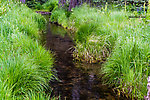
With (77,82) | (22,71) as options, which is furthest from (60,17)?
(22,71)

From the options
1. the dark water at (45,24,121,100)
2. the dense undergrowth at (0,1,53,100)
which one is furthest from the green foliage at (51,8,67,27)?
the dense undergrowth at (0,1,53,100)

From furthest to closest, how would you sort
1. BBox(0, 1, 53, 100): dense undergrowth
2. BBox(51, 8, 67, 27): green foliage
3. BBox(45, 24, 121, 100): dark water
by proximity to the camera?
BBox(51, 8, 67, 27): green foliage
BBox(45, 24, 121, 100): dark water
BBox(0, 1, 53, 100): dense undergrowth

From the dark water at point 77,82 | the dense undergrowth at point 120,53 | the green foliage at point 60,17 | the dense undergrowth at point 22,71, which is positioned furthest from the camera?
the green foliage at point 60,17

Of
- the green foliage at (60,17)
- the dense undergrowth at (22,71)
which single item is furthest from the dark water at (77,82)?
the green foliage at (60,17)

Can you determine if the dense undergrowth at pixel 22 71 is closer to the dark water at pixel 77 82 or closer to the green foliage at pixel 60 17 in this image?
the dark water at pixel 77 82

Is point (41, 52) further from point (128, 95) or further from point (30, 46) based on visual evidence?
point (128, 95)

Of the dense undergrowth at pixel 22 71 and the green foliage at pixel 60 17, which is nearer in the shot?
the dense undergrowth at pixel 22 71

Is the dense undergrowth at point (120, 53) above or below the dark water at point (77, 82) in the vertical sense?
above

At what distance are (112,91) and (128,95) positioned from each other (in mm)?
496

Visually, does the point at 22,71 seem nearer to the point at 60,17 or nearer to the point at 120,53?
the point at 120,53

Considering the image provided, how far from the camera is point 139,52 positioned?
5402mm

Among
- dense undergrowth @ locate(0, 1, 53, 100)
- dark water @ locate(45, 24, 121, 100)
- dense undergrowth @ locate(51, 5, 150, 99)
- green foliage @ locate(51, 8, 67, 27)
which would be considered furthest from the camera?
green foliage @ locate(51, 8, 67, 27)

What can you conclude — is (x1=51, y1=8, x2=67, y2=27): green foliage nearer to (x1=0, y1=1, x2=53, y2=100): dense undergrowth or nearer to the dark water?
the dark water

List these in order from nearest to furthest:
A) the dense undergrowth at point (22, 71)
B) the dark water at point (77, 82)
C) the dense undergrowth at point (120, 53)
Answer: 1. the dense undergrowth at point (22, 71)
2. the dense undergrowth at point (120, 53)
3. the dark water at point (77, 82)
